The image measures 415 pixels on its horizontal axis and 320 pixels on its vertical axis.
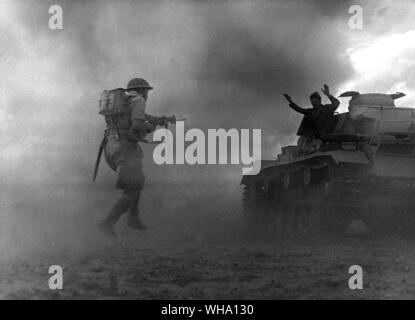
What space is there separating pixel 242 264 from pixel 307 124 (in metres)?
6.67

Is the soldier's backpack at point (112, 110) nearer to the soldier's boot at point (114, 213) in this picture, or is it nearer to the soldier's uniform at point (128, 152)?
the soldier's uniform at point (128, 152)

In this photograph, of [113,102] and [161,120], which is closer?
[113,102]

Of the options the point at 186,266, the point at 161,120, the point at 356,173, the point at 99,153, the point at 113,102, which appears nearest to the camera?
the point at 186,266

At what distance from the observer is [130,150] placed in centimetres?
895

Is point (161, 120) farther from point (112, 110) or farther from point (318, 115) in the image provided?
point (318, 115)

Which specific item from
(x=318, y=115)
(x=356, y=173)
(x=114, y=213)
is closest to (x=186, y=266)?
(x=114, y=213)

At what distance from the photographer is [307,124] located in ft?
45.3

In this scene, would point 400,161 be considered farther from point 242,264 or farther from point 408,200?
point 242,264

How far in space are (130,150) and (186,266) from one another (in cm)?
220

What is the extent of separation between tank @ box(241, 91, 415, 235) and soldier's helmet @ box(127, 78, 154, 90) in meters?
3.99

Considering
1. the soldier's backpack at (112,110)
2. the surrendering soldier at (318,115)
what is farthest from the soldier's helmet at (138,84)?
the surrendering soldier at (318,115)

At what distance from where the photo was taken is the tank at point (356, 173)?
11742 mm

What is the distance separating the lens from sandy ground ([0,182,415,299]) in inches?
229
